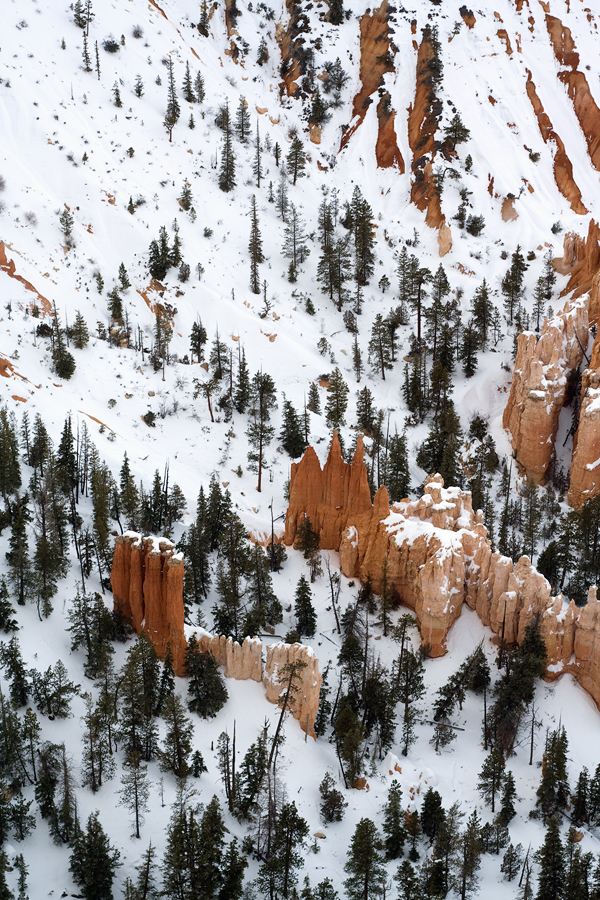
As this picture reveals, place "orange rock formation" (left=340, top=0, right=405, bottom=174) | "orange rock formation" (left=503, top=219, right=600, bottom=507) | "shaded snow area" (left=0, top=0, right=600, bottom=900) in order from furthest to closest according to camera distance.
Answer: "orange rock formation" (left=340, top=0, right=405, bottom=174) < "orange rock formation" (left=503, top=219, right=600, bottom=507) < "shaded snow area" (left=0, top=0, right=600, bottom=900)

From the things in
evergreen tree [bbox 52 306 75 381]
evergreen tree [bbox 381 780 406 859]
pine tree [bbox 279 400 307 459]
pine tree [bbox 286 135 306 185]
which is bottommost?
evergreen tree [bbox 381 780 406 859]

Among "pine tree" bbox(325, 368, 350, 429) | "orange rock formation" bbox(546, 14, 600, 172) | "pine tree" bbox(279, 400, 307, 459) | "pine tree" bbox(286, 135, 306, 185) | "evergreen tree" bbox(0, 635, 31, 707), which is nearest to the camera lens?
"evergreen tree" bbox(0, 635, 31, 707)

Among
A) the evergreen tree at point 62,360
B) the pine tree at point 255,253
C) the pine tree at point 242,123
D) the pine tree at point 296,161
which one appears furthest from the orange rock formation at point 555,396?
the pine tree at point 242,123

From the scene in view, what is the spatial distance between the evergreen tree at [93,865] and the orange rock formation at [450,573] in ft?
78.0

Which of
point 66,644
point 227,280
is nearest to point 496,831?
point 66,644

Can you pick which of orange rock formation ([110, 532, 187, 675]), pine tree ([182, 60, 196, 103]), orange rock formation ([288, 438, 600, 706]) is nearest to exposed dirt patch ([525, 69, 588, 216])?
pine tree ([182, 60, 196, 103])

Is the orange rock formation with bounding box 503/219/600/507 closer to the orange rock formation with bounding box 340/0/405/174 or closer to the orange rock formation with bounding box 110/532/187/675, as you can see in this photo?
the orange rock formation with bounding box 110/532/187/675

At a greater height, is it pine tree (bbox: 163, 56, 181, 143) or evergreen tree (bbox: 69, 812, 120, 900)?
pine tree (bbox: 163, 56, 181, 143)

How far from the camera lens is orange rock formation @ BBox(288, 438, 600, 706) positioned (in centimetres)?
4703

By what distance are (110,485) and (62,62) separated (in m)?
69.8

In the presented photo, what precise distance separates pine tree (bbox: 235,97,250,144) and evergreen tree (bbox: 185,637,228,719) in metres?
77.9

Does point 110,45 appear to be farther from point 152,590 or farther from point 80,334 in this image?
point 152,590

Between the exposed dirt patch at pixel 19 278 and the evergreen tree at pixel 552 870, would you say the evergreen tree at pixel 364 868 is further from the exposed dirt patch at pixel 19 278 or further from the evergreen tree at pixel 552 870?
the exposed dirt patch at pixel 19 278

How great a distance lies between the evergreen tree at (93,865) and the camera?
33469 mm
